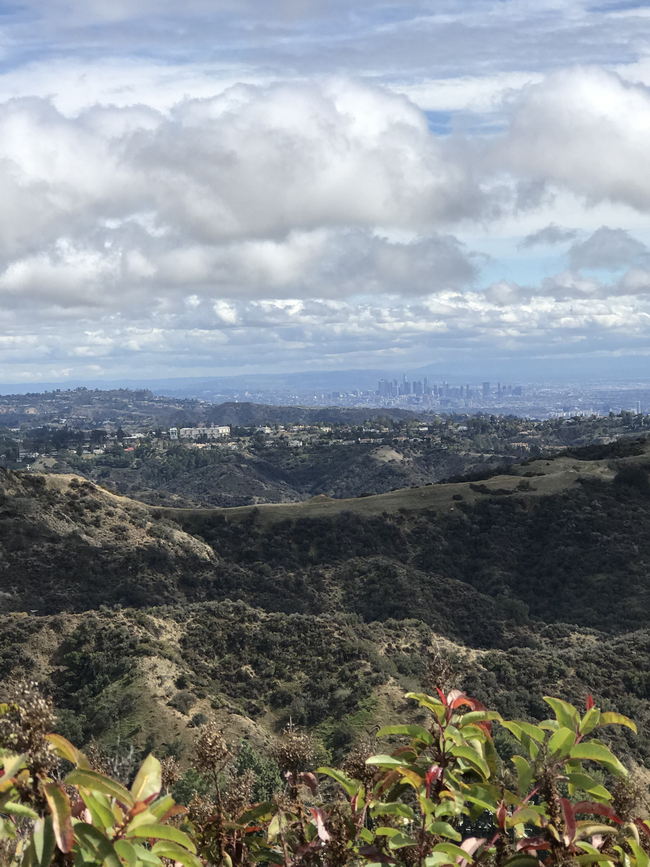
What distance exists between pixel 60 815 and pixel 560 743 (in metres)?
2.37

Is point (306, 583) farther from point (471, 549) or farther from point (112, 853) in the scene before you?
Answer: point (112, 853)

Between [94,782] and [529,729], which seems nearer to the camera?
[94,782]

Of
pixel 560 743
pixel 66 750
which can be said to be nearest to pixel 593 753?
pixel 560 743

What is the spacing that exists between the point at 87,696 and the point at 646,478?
185 feet

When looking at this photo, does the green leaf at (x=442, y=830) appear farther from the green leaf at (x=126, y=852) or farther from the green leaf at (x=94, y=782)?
the green leaf at (x=94, y=782)

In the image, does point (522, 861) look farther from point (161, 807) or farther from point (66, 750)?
point (66, 750)

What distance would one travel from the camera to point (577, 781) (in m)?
3.87

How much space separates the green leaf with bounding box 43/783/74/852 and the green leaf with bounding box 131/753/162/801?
1.50 feet

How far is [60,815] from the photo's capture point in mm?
2688

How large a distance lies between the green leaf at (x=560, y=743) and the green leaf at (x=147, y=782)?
190cm

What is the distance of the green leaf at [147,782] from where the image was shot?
320 centimetres

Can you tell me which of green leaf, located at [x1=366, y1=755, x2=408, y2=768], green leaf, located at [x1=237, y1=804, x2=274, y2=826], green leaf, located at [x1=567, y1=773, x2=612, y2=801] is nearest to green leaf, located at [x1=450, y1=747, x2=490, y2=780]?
green leaf, located at [x1=366, y1=755, x2=408, y2=768]

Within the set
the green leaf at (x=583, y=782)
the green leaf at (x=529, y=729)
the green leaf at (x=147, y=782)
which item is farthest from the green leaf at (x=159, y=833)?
the green leaf at (x=583, y=782)

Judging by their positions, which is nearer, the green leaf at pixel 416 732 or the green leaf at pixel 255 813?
the green leaf at pixel 416 732
